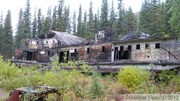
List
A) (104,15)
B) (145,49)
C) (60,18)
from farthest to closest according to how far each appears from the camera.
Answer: (60,18) → (104,15) → (145,49)

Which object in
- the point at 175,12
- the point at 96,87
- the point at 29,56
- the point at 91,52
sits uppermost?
the point at 175,12

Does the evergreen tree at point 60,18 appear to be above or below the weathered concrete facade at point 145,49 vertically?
above

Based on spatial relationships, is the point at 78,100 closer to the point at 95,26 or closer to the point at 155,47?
the point at 155,47

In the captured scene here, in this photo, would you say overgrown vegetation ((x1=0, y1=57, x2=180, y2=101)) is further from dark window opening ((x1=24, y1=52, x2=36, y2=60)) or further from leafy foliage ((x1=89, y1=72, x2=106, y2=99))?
dark window opening ((x1=24, y1=52, x2=36, y2=60))

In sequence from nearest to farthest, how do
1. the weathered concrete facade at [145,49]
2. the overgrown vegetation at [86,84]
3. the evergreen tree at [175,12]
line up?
1. the overgrown vegetation at [86,84]
2. the evergreen tree at [175,12]
3. the weathered concrete facade at [145,49]

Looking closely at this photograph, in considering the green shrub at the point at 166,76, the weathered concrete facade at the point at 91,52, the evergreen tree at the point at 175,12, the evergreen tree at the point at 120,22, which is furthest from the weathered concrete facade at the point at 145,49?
the evergreen tree at the point at 120,22

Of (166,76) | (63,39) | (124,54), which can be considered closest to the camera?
(166,76)

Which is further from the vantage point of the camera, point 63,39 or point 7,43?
point 7,43

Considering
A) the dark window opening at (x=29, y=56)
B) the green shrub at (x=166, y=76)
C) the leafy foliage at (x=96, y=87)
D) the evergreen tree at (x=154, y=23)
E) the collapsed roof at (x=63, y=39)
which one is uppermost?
the evergreen tree at (x=154, y=23)

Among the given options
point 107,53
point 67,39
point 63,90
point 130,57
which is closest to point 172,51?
point 130,57

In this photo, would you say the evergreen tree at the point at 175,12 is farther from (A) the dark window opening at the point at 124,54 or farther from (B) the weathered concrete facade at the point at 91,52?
(B) the weathered concrete facade at the point at 91,52

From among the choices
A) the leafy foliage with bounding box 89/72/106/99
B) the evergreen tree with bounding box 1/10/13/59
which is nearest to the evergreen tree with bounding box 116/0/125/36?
the evergreen tree with bounding box 1/10/13/59

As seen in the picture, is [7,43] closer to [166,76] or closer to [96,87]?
[166,76]

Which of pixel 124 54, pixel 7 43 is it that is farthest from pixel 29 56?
pixel 7 43
